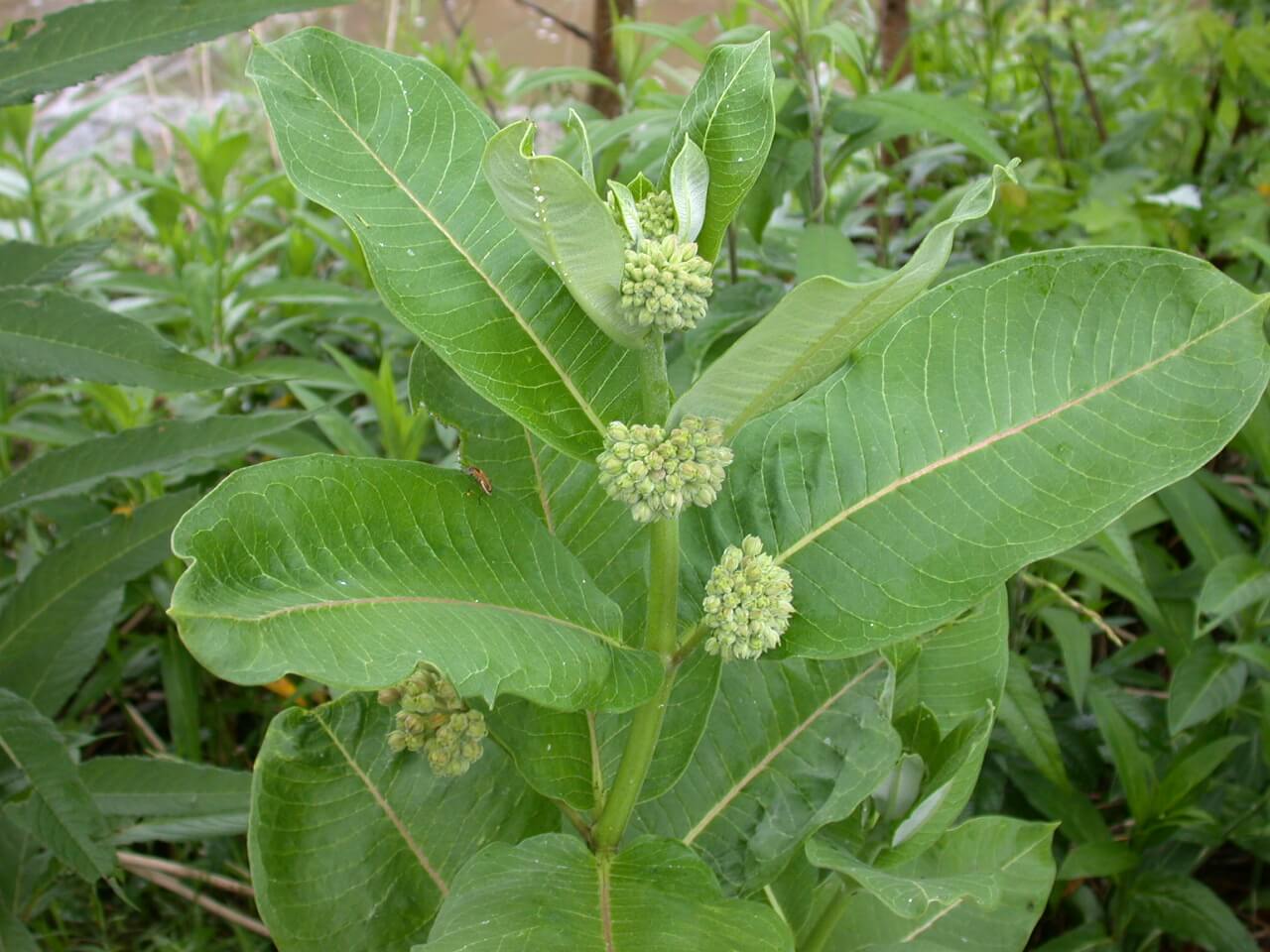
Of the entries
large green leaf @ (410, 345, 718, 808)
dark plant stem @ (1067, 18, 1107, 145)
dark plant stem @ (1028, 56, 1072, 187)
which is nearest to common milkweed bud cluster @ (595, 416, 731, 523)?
large green leaf @ (410, 345, 718, 808)

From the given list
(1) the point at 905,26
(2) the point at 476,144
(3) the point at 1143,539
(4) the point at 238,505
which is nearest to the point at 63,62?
(2) the point at 476,144

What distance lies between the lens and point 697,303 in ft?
2.76

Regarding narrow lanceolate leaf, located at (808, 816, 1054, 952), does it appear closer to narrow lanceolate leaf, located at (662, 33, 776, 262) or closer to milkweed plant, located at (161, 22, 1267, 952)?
milkweed plant, located at (161, 22, 1267, 952)

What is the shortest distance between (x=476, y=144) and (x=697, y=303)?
0.31m

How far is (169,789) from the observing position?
1.61 meters

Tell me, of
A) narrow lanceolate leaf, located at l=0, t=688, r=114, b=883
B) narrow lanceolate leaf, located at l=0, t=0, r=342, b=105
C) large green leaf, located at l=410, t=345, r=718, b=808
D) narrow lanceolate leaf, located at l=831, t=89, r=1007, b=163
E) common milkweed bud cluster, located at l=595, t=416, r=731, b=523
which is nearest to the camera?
common milkweed bud cluster, located at l=595, t=416, r=731, b=523

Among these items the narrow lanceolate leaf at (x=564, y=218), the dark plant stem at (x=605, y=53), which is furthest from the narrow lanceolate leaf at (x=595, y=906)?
the dark plant stem at (x=605, y=53)

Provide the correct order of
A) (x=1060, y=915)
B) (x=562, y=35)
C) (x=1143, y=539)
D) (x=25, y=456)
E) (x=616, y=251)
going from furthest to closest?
(x=562, y=35) → (x=25, y=456) → (x=1143, y=539) → (x=1060, y=915) → (x=616, y=251)

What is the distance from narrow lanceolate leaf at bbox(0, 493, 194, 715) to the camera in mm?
1669

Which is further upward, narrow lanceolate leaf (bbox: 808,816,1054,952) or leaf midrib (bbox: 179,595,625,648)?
leaf midrib (bbox: 179,595,625,648)

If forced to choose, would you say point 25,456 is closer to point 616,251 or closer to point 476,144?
point 476,144

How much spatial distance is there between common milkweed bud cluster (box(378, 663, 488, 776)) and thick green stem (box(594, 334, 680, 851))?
5.6 inches

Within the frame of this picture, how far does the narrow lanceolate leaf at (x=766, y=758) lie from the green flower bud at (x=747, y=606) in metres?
0.28

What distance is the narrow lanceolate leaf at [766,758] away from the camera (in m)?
1.16
